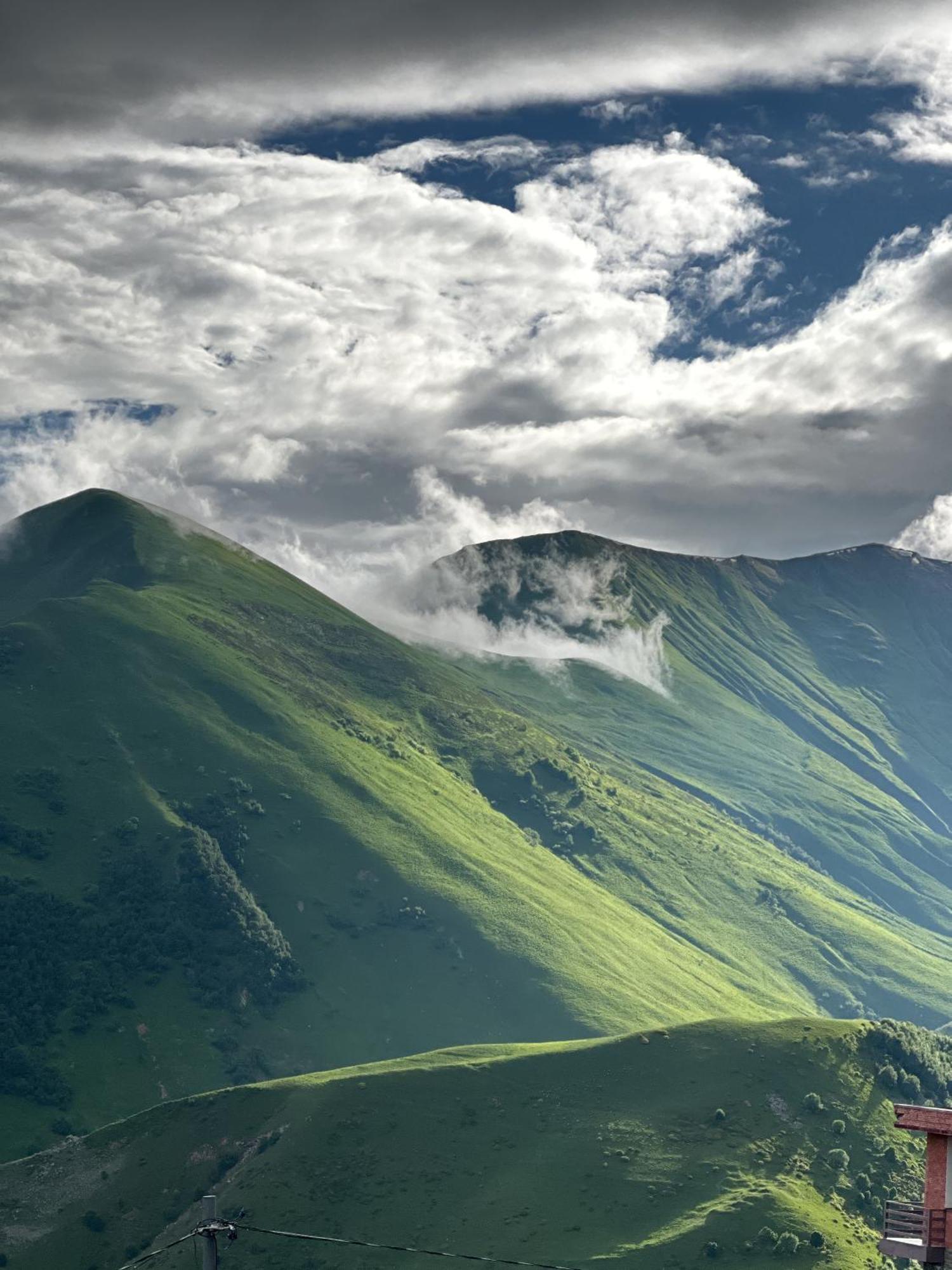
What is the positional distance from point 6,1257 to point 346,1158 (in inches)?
1847

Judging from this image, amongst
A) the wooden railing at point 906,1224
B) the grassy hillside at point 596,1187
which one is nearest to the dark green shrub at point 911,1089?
the grassy hillside at point 596,1187

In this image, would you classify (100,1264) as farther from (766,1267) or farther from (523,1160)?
(766,1267)

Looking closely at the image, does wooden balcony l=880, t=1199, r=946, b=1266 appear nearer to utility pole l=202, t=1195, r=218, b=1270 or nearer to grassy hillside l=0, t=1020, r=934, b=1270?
utility pole l=202, t=1195, r=218, b=1270

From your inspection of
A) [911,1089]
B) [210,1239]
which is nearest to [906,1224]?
[210,1239]

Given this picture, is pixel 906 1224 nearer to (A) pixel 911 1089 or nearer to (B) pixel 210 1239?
(B) pixel 210 1239

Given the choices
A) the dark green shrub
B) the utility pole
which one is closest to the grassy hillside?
the dark green shrub

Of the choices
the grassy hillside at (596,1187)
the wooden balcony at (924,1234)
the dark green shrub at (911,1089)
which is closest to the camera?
the wooden balcony at (924,1234)

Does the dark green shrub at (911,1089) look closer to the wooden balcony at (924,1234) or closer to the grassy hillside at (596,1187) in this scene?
the grassy hillside at (596,1187)

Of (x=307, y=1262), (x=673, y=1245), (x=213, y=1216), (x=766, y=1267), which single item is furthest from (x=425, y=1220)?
(x=213, y=1216)

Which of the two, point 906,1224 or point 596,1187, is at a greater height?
point 906,1224

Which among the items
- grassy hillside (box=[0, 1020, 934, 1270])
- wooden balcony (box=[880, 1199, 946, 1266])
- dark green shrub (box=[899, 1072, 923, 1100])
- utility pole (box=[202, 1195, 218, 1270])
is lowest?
grassy hillside (box=[0, 1020, 934, 1270])

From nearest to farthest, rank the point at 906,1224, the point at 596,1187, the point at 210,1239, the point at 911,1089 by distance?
1. the point at 906,1224
2. the point at 210,1239
3. the point at 596,1187
4. the point at 911,1089

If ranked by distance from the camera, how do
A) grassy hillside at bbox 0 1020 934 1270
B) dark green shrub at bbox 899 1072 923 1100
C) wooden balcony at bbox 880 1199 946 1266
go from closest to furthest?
wooden balcony at bbox 880 1199 946 1266 → grassy hillside at bbox 0 1020 934 1270 → dark green shrub at bbox 899 1072 923 1100

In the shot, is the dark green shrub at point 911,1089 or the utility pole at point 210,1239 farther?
the dark green shrub at point 911,1089
